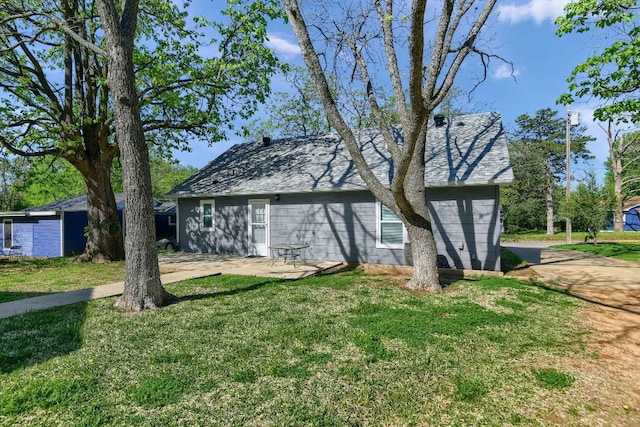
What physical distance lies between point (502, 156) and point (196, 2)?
1111cm

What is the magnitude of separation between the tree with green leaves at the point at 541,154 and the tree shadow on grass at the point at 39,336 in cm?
2973

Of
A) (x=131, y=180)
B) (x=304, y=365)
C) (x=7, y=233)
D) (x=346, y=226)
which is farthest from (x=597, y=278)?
(x=7, y=233)

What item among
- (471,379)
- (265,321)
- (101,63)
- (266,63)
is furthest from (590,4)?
(101,63)

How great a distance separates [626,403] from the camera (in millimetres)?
2902

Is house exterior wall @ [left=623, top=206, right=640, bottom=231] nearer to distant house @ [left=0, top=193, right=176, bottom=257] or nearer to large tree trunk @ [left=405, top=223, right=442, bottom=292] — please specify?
large tree trunk @ [left=405, top=223, right=442, bottom=292]

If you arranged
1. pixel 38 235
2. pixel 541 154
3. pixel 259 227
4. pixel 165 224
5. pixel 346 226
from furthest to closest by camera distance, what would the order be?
pixel 541 154, pixel 165 224, pixel 38 235, pixel 259 227, pixel 346 226

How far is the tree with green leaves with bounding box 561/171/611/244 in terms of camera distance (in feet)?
50.9

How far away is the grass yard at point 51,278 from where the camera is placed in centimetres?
741

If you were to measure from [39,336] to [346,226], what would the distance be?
7.45 m

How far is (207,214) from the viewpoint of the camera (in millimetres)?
12922

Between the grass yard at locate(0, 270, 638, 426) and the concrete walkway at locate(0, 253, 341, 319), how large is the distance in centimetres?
76

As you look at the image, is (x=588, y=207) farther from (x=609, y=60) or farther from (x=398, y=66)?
(x=398, y=66)

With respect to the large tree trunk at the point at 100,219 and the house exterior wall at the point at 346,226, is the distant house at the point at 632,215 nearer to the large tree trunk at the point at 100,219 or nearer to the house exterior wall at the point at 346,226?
the house exterior wall at the point at 346,226

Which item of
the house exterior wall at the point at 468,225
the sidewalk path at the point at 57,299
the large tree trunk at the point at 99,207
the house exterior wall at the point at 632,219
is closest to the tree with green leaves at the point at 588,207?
the house exterior wall at the point at 468,225
